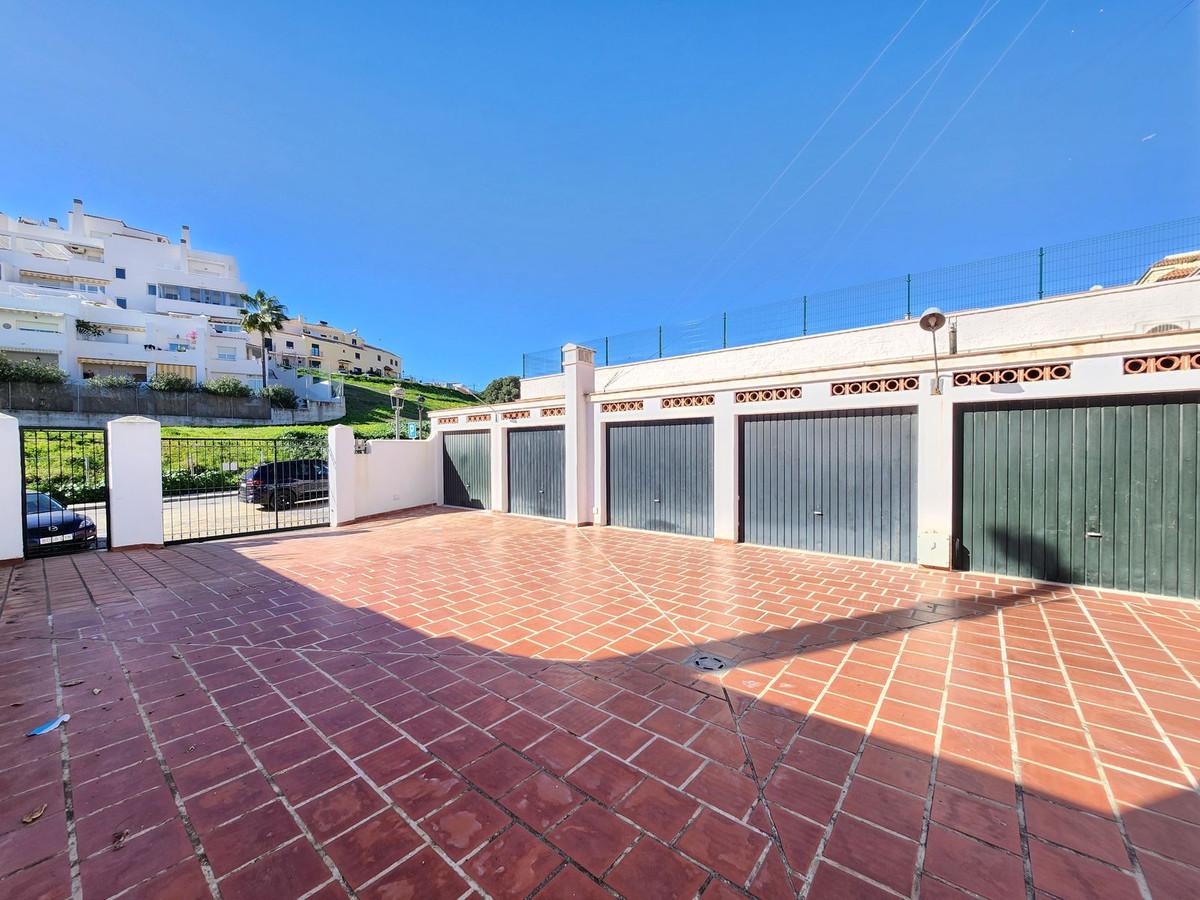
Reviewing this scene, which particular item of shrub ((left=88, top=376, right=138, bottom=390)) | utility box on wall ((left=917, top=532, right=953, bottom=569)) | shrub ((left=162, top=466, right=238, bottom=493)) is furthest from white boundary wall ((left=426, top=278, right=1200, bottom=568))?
shrub ((left=88, top=376, right=138, bottom=390))

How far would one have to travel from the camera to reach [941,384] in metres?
6.03

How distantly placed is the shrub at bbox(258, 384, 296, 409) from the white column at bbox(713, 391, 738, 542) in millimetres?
34525

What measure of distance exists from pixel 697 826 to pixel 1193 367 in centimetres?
693

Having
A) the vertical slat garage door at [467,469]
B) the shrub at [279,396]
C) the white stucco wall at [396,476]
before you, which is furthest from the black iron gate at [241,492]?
the shrub at [279,396]

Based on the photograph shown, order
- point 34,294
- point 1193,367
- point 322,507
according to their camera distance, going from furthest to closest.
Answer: point 34,294 < point 322,507 < point 1193,367

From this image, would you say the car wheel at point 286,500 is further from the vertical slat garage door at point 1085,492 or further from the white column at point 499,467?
the vertical slat garage door at point 1085,492

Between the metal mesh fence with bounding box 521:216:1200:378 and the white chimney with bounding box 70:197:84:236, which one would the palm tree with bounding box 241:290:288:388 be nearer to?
the white chimney with bounding box 70:197:84:236

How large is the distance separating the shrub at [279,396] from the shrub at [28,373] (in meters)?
9.04

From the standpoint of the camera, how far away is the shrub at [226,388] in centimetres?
2958

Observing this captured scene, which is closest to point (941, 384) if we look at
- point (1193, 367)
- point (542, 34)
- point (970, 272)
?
point (1193, 367)

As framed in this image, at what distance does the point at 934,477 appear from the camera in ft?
19.9

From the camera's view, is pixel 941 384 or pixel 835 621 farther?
pixel 941 384

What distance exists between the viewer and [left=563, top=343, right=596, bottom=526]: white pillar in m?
9.75

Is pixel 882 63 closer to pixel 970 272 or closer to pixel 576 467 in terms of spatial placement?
pixel 970 272
